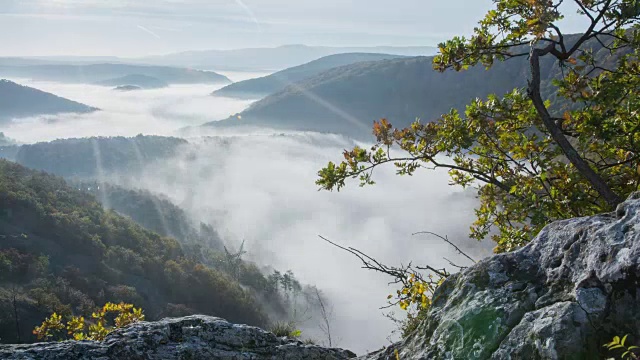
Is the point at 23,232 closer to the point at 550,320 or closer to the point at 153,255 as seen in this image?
the point at 153,255

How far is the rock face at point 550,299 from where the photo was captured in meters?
3.10

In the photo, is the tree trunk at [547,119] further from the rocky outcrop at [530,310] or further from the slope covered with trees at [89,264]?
the slope covered with trees at [89,264]

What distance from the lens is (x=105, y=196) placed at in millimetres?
180875

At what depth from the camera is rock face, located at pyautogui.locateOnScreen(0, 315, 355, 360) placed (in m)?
4.41

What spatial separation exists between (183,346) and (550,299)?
3.38 metres

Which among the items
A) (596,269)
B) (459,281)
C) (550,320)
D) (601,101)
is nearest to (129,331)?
(459,281)

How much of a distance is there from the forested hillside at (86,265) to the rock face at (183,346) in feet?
167

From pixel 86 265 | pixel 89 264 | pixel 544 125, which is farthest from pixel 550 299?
pixel 89 264

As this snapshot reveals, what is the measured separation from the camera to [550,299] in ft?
11.3

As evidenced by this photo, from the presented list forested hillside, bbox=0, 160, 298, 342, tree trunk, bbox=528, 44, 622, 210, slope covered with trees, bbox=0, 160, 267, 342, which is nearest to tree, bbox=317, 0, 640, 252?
tree trunk, bbox=528, 44, 622, 210

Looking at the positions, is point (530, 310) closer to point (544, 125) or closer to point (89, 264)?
point (544, 125)

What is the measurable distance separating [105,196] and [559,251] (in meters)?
196

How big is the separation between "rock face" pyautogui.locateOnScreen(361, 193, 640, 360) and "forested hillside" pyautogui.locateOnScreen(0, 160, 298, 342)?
53.4 m

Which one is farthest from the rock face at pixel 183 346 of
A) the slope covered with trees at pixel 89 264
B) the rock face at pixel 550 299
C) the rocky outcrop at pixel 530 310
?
the slope covered with trees at pixel 89 264
